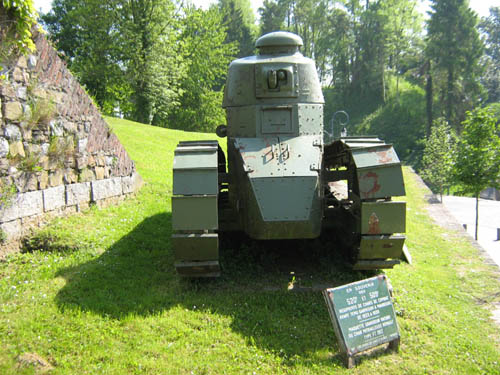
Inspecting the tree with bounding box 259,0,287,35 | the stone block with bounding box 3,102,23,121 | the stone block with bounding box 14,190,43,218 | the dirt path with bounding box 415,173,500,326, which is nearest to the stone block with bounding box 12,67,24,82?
the stone block with bounding box 3,102,23,121

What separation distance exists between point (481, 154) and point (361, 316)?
1194 cm

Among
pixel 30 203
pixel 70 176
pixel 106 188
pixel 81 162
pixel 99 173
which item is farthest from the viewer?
pixel 106 188

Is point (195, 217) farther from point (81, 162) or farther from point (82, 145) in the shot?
point (82, 145)

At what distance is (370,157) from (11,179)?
16.3ft

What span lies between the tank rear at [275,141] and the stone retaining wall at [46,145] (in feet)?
9.25

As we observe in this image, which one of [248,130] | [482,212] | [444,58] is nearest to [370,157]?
[248,130]

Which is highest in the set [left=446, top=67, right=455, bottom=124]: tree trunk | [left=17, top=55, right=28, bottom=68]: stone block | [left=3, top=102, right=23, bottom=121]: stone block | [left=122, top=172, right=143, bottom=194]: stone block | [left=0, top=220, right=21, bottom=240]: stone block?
[left=446, top=67, right=455, bottom=124]: tree trunk

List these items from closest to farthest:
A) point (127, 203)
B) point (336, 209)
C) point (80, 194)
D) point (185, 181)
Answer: point (185, 181) < point (336, 209) < point (80, 194) < point (127, 203)

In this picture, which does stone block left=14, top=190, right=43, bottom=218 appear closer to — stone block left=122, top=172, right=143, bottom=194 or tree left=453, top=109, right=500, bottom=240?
stone block left=122, top=172, right=143, bottom=194

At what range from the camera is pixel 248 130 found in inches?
258

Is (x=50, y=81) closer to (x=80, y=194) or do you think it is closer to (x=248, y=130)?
(x=80, y=194)

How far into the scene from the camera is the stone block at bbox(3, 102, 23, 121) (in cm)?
605

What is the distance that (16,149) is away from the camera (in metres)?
6.28

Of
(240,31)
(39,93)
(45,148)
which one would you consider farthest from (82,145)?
(240,31)
